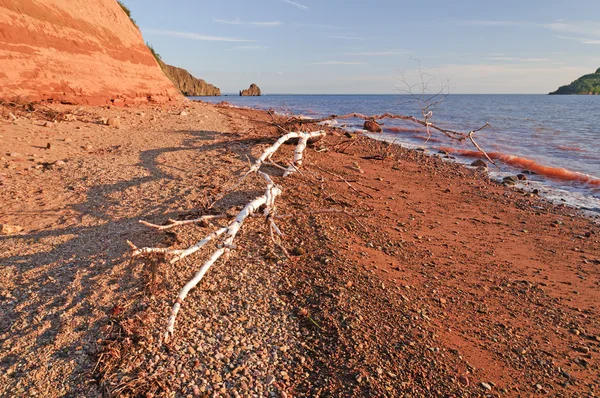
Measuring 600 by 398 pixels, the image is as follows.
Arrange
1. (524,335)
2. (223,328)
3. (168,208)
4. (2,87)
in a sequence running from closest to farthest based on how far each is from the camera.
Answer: (223,328) < (524,335) < (168,208) < (2,87)

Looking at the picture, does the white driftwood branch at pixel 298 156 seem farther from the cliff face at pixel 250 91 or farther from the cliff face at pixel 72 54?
the cliff face at pixel 250 91

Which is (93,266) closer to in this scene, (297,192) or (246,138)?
(297,192)

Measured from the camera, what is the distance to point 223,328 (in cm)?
262

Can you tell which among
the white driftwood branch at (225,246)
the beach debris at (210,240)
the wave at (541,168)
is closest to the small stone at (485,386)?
the beach debris at (210,240)

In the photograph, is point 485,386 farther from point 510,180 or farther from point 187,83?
point 187,83

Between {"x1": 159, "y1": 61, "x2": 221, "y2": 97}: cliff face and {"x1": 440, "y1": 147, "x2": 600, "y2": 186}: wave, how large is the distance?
55.0 meters

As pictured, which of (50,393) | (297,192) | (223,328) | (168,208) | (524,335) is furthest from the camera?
(297,192)

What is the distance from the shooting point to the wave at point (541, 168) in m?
9.38

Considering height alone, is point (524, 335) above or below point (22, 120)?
below

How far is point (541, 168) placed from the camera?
10469 millimetres

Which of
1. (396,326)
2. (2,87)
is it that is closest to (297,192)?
(396,326)

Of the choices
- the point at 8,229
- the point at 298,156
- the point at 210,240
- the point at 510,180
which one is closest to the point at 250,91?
the point at 510,180

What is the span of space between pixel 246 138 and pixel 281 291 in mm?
5370

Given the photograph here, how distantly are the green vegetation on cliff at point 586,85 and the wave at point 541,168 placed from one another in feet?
391
